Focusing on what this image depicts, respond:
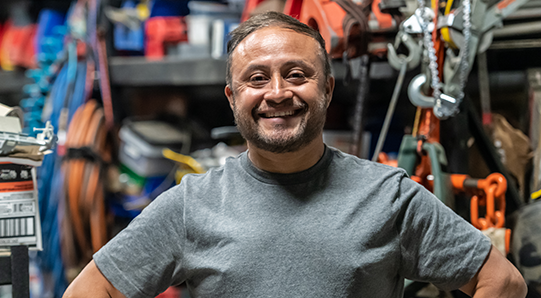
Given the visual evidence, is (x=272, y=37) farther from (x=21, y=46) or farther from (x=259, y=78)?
(x=21, y=46)

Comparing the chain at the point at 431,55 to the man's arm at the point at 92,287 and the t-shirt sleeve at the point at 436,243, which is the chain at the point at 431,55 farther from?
the man's arm at the point at 92,287

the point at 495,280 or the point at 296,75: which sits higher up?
the point at 296,75

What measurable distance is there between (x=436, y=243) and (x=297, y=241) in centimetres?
22

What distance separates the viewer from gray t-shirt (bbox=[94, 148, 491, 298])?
0.64 m

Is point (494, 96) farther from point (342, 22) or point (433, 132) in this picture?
point (342, 22)

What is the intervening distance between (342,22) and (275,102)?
416 mm

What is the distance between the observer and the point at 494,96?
1.40m

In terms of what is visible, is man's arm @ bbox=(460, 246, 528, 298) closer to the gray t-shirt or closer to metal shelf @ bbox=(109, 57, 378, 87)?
the gray t-shirt

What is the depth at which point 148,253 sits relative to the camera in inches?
26.1

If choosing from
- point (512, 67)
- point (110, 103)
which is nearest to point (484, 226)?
point (512, 67)

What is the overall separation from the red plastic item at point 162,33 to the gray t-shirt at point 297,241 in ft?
3.18

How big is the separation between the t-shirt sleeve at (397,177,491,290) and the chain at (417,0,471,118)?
0.87 ft

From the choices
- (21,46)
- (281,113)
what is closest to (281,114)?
(281,113)


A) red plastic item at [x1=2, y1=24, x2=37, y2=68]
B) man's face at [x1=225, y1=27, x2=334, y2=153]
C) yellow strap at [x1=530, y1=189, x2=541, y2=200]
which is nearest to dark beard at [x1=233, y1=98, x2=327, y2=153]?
man's face at [x1=225, y1=27, x2=334, y2=153]
